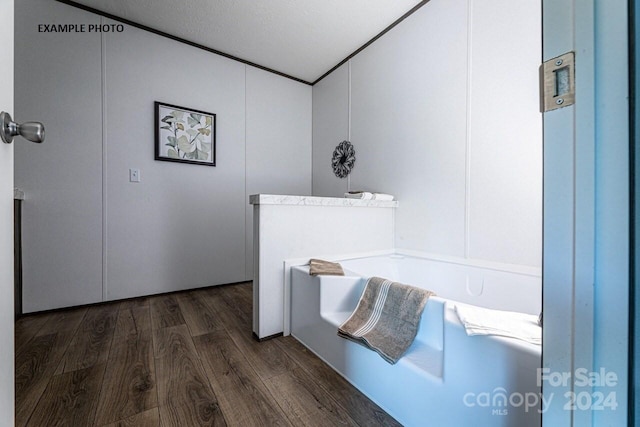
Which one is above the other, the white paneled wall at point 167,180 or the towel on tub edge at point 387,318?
the white paneled wall at point 167,180

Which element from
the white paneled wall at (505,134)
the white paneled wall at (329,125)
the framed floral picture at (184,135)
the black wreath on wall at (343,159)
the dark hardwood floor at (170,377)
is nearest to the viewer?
the dark hardwood floor at (170,377)

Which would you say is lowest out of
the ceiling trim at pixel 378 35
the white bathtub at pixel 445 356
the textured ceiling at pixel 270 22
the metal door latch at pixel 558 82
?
the white bathtub at pixel 445 356

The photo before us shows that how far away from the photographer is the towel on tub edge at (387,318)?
1.02m

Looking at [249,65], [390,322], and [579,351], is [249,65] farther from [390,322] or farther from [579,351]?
[579,351]

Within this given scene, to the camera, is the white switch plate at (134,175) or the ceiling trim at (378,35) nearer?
the ceiling trim at (378,35)

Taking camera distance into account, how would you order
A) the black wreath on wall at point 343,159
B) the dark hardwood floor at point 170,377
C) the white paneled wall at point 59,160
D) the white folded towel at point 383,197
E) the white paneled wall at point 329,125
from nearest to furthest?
the dark hardwood floor at point 170,377 → the white paneled wall at point 59,160 → the white folded towel at point 383,197 → the black wreath on wall at point 343,159 → the white paneled wall at point 329,125

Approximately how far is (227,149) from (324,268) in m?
1.83

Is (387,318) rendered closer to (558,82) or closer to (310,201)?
(310,201)

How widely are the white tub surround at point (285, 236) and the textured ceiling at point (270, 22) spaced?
62.2 inches

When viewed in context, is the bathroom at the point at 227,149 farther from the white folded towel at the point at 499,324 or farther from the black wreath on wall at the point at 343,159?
the white folded towel at the point at 499,324

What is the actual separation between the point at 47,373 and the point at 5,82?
140 centimetres

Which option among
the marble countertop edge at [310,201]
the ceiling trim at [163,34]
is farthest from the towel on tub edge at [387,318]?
the ceiling trim at [163,34]

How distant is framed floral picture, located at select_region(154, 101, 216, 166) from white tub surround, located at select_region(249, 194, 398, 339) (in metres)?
1.31

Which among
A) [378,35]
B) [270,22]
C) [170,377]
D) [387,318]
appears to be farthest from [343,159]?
[170,377]
